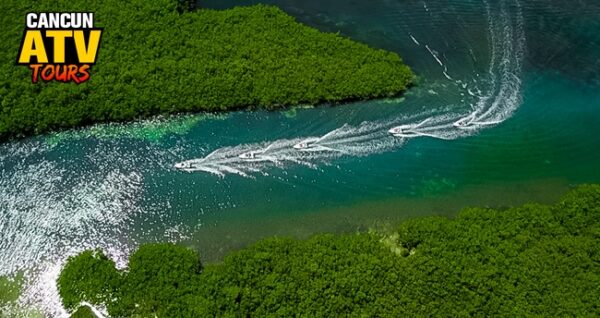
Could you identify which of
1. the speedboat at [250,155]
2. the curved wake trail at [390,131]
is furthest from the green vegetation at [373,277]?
the speedboat at [250,155]

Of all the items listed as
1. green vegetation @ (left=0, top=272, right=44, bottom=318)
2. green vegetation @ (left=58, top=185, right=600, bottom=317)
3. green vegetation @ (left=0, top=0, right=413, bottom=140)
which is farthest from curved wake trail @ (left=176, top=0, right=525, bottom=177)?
green vegetation @ (left=0, top=272, right=44, bottom=318)

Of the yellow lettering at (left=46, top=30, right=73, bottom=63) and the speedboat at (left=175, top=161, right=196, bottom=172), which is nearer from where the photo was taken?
the speedboat at (left=175, top=161, right=196, bottom=172)

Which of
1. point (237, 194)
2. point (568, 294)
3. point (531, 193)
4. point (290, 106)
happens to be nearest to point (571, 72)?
point (531, 193)

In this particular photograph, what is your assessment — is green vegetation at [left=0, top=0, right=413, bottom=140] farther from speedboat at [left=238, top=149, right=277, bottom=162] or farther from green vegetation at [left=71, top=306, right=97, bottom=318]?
green vegetation at [left=71, top=306, right=97, bottom=318]

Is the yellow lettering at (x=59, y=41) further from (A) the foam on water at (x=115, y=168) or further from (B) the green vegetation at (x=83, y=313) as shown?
(B) the green vegetation at (x=83, y=313)

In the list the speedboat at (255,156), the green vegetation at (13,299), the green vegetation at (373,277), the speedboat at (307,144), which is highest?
the speedboat at (307,144)
